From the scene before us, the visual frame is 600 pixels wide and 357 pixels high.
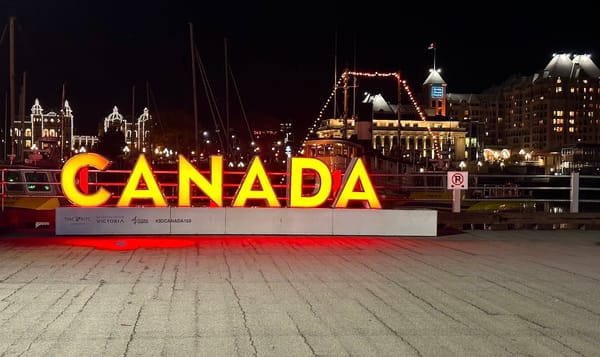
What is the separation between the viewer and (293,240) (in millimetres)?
17859

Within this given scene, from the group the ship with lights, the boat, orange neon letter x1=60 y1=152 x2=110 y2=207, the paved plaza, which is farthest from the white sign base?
the ship with lights

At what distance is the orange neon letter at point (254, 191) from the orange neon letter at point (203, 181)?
1.79ft

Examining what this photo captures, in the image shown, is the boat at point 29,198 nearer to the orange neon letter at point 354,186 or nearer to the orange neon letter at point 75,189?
the orange neon letter at point 75,189

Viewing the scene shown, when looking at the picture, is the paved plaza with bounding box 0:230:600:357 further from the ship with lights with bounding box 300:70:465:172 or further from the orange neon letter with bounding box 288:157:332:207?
the ship with lights with bounding box 300:70:465:172

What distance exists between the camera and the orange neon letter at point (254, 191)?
62.4ft

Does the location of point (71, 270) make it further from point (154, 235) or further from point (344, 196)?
point (344, 196)

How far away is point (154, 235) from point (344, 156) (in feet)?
111

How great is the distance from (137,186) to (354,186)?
633cm

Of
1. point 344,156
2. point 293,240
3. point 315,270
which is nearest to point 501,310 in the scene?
point 315,270

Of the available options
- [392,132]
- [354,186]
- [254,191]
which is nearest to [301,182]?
[254,191]

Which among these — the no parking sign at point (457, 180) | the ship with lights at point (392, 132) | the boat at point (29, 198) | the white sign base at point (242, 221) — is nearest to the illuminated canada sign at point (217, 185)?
the white sign base at point (242, 221)

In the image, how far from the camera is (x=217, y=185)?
62.8 feet

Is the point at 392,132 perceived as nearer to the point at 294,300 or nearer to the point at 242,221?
the point at 242,221

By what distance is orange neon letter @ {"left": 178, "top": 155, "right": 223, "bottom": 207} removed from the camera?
19.0 m
